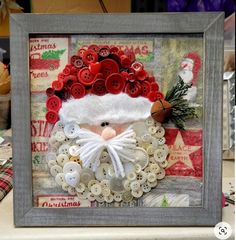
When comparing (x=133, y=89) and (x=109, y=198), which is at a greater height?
(x=133, y=89)

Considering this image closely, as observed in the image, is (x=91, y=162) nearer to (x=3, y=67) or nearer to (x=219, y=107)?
(x=219, y=107)

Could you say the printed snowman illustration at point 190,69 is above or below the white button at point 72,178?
above

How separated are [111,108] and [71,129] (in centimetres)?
6

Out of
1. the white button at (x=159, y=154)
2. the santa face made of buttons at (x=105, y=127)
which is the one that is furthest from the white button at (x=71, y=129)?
the white button at (x=159, y=154)

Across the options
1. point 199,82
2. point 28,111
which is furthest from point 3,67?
point 199,82

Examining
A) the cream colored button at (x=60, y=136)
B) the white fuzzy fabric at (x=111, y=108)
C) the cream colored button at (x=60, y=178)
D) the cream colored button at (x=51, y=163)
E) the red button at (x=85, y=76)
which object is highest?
the red button at (x=85, y=76)

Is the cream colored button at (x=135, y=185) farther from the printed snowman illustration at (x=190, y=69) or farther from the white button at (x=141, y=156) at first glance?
the printed snowman illustration at (x=190, y=69)

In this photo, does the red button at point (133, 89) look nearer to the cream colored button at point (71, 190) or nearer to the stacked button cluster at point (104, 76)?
the stacked button cluster at point (104, 76)

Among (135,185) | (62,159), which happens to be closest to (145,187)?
(135,185)

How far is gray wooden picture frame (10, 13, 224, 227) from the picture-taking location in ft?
1.97

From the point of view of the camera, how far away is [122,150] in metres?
0.60

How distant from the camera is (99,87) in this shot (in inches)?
23.8

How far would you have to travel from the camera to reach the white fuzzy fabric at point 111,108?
605mm

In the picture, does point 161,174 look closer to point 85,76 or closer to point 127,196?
point 127,196
